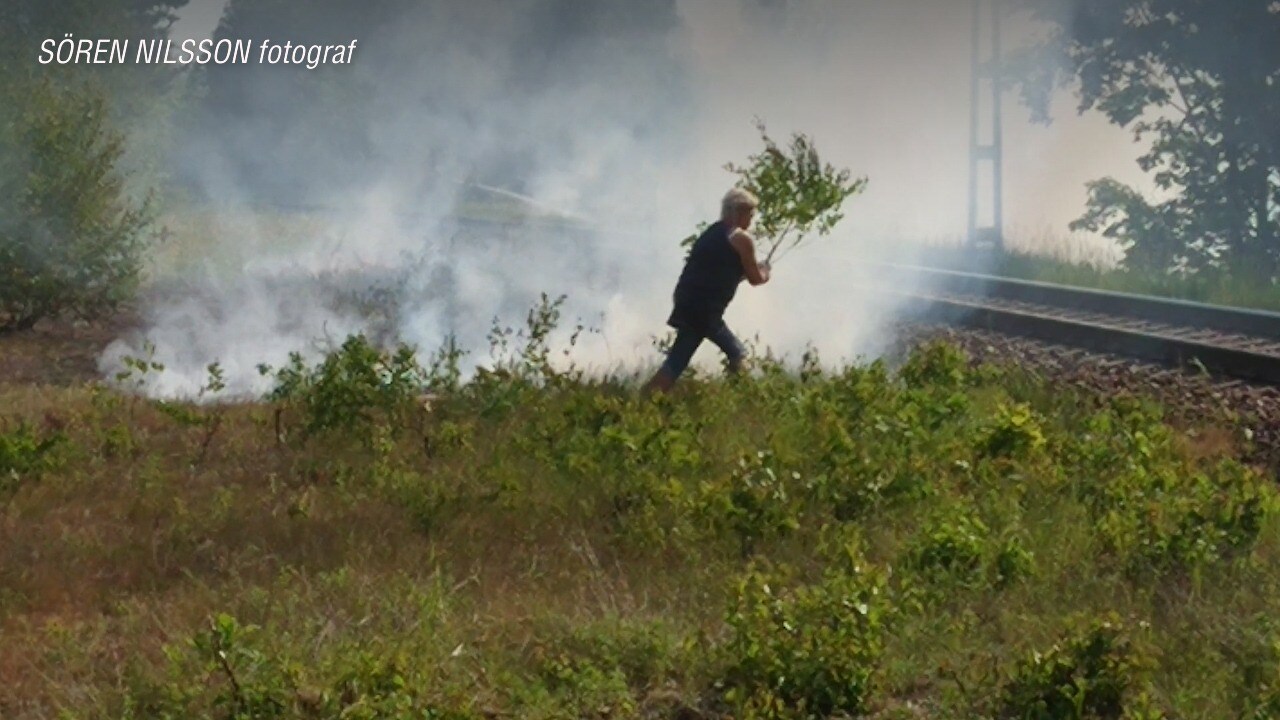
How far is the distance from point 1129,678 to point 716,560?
2.10 metres

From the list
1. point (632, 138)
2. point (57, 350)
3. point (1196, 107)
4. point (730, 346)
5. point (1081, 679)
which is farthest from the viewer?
point (632, 138)

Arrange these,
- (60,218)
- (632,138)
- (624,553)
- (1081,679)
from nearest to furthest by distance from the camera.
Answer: (1081,679), (624,553), (60,218), (632,138)

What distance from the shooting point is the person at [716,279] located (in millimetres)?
10602

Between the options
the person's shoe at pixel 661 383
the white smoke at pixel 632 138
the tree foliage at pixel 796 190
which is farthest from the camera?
the white smoke at pixel 632 138

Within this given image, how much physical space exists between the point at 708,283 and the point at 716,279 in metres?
0.06

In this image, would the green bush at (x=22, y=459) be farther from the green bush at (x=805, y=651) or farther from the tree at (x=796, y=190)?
the tree at (x=796, y=190)

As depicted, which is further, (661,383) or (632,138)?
(632,138)

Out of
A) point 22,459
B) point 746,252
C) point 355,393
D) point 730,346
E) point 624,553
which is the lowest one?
point 624,553

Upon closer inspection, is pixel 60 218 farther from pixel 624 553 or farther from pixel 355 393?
pixel 624 553

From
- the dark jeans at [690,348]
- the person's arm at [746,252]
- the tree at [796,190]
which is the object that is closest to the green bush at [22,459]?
the dark jeans at [690,348]

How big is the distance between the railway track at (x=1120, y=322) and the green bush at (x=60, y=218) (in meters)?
7.40

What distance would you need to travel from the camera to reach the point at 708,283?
10.7m

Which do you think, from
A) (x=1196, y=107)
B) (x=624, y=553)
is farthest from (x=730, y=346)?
(x=1196, y=107)

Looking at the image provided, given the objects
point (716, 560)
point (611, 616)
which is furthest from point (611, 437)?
point (611, 616)
